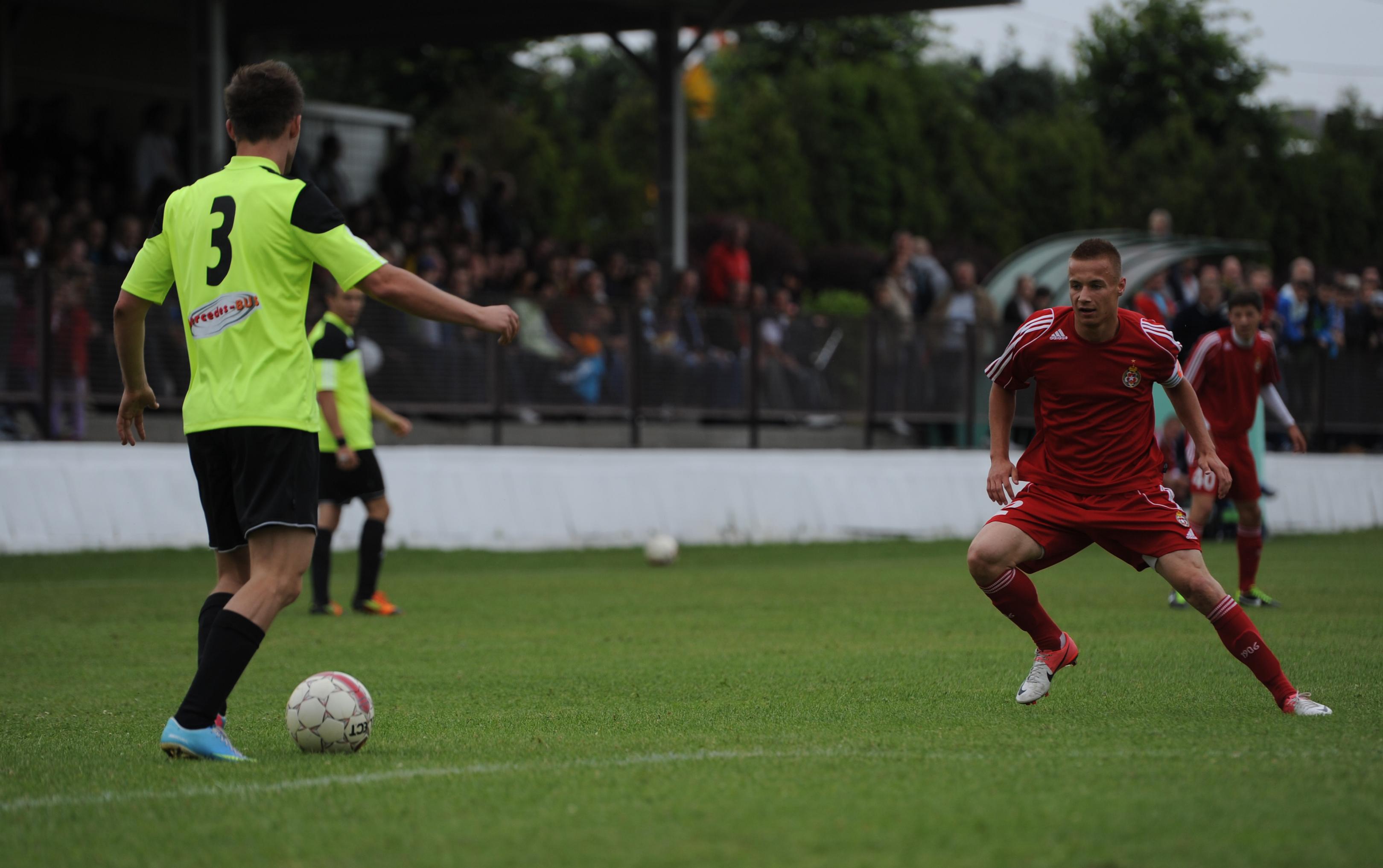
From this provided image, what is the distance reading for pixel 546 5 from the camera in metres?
24.5

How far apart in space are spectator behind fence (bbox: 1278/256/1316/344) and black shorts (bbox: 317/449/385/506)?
1316 cm

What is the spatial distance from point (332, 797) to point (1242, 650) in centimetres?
367

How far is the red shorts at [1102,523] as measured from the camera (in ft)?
22.0

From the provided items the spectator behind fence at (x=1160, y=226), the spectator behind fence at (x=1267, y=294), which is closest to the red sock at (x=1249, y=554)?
the spectator behind fence at (x=1267, y=294)

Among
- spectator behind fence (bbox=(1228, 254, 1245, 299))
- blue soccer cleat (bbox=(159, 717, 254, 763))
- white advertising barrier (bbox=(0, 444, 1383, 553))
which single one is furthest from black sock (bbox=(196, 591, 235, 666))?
spectator behind fence (bbox=(1228, 254, 1245, 299))

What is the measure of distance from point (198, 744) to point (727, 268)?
16.7 metres

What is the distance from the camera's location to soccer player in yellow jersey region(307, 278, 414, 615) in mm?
11047

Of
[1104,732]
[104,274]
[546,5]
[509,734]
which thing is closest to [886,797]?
[1104,732]

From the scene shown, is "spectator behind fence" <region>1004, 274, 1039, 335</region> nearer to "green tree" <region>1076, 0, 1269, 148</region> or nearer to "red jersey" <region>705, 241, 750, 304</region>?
"red jersey" <region>705, 241, 750, 304</region>

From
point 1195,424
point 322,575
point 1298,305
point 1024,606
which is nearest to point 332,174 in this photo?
point 322,575

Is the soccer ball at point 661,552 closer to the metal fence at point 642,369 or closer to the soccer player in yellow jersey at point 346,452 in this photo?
the metal fence at point 642,369

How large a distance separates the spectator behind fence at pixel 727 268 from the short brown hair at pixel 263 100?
52.0ft

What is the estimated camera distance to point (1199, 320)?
1492 centimetres

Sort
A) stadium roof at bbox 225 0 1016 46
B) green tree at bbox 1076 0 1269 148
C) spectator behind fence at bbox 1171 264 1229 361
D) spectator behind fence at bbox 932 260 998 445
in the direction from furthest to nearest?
green tree at bbox 1076 0 1269 148 → stadium roof at bbox 225 0 1016 46 → spectator behind fence at bbox 932 260 998 445 → spectator behind fence at bbox 1171 264 1229 361
